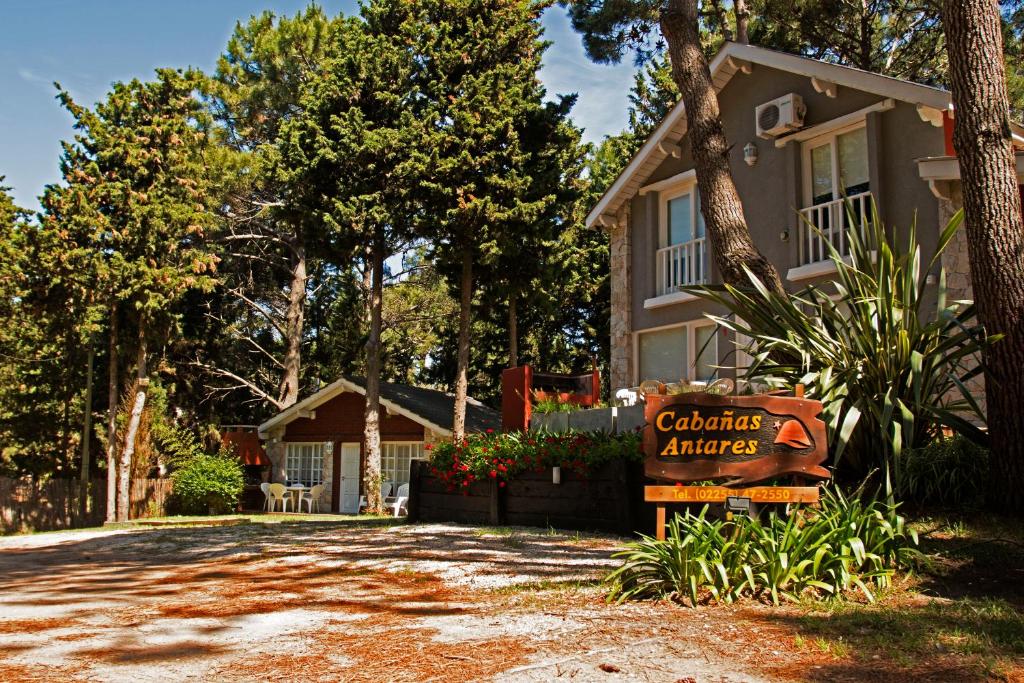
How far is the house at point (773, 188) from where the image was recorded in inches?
501

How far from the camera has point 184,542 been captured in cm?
1121

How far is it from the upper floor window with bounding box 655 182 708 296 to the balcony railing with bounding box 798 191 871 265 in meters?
2.00

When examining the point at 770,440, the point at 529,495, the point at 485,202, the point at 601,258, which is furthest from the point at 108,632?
the point at 601,258

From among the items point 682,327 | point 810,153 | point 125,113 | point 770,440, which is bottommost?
point 770,440

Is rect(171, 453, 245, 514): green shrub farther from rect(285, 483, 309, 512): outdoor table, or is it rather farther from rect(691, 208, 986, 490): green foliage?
rect(691, 208, 986, 490): green foliage

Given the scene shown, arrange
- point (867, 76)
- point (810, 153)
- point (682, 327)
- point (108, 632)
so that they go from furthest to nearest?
1. point (682, 327)
2. point (810, 153)
3. point (867, 76)
4. point (108, 632)

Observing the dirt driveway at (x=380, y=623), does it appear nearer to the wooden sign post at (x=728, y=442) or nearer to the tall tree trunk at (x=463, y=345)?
the wooden sign post at (x=728, y=442)

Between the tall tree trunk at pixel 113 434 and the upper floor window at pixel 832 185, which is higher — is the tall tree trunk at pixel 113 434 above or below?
below

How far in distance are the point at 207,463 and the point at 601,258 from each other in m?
13.3

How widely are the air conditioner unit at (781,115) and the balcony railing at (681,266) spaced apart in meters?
2.31

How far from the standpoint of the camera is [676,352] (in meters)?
16.5

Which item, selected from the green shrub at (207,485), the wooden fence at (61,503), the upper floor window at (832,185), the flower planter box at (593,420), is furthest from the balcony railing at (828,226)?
the wooden fence at (61,503)

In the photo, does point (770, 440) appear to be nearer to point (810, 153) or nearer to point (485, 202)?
point (810, 153)

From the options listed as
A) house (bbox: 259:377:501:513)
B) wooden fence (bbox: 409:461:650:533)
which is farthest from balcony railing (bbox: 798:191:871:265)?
house (bbox: 259:377:501:513)
